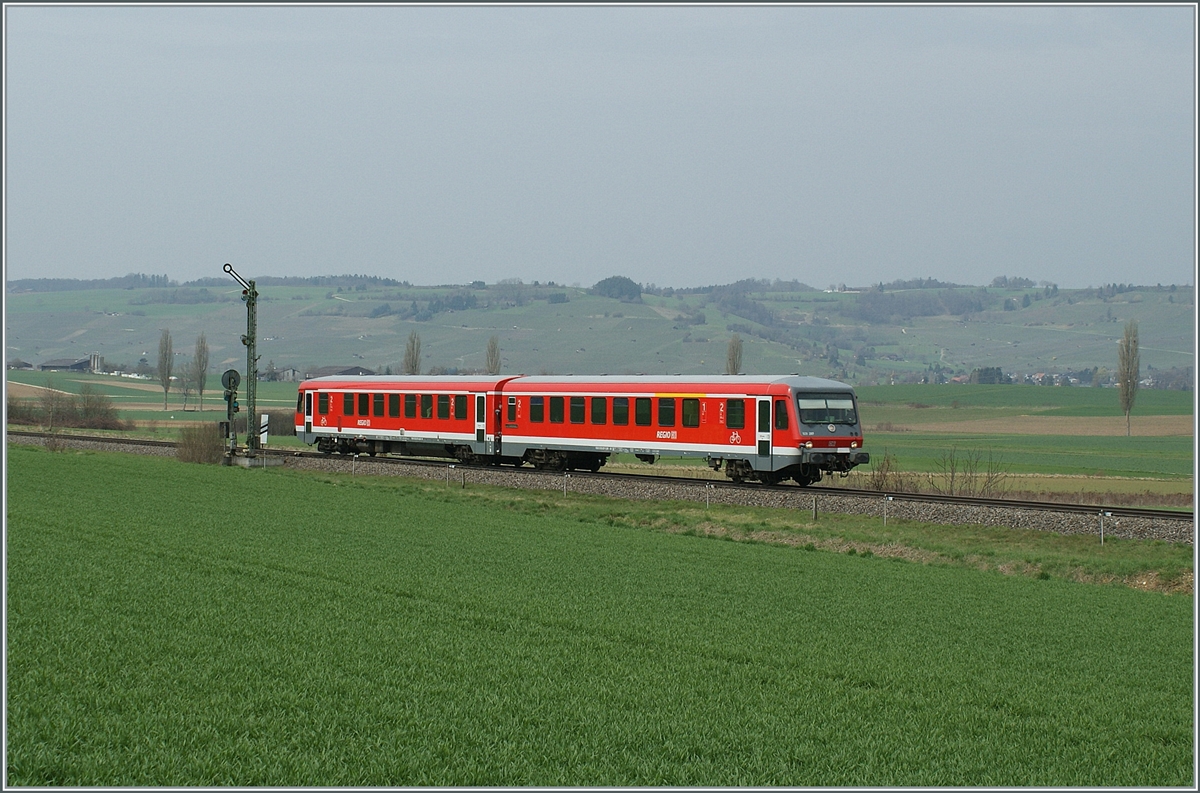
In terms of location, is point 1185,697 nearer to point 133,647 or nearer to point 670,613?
A: point 670,613

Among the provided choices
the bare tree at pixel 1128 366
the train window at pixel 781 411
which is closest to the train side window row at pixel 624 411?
the train window at pixel 781 411

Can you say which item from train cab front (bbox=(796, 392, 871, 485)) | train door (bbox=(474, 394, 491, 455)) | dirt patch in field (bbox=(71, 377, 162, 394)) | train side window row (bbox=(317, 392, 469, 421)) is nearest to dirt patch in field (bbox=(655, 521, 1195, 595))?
train cab front (bbox=(796, 392, 871, 485))

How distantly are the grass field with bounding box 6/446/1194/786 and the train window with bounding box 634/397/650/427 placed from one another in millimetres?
9758

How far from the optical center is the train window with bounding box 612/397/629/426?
35875 millimetres

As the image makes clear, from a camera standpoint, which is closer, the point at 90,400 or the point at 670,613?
the point at 670,613

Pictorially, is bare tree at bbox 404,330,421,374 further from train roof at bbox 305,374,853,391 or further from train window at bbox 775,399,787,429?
train window at bbox 775,399,787,429

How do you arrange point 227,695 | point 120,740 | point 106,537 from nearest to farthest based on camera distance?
point 120,740, point 227,695, point 106,537

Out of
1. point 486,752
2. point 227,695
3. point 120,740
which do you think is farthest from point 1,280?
point 486,752

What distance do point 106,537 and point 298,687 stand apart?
12051mm

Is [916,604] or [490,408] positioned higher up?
[490,408]

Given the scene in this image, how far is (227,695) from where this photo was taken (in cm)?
1070

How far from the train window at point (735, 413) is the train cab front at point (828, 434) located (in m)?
1.63

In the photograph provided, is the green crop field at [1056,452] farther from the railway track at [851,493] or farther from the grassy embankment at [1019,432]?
the railway track at [851,493]

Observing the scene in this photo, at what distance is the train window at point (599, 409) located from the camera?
36.5 meters
